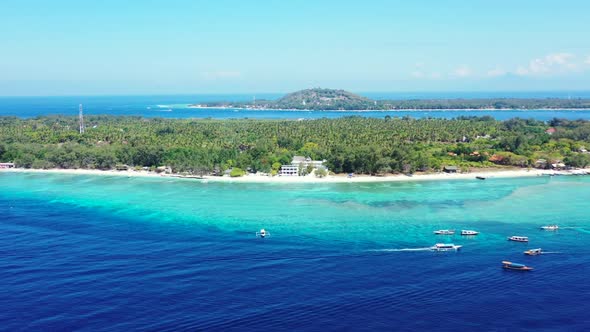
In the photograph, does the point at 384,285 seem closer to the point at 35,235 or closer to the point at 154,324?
the point at 154,324

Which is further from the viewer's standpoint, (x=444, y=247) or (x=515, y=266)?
(x=444, y=247)

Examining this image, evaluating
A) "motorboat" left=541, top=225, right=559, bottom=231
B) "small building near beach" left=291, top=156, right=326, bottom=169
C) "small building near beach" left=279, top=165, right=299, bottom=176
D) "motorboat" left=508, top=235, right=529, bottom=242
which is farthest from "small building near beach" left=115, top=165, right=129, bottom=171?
"motorboat" left=541, top=225, right=559, bottom=231

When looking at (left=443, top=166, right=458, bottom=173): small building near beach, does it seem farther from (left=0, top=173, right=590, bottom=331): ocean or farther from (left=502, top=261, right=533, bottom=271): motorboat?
(left=502, top=261, right=533, bottom=271): motorboat

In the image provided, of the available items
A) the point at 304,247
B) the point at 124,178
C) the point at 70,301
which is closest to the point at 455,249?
the point at 304,247

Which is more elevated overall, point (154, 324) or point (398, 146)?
point (398, 146)

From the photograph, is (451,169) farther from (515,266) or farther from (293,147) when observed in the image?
(515,266)

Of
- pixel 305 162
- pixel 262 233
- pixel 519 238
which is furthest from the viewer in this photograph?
pixel 305 162

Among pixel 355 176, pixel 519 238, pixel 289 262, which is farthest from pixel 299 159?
pixel 289 262
